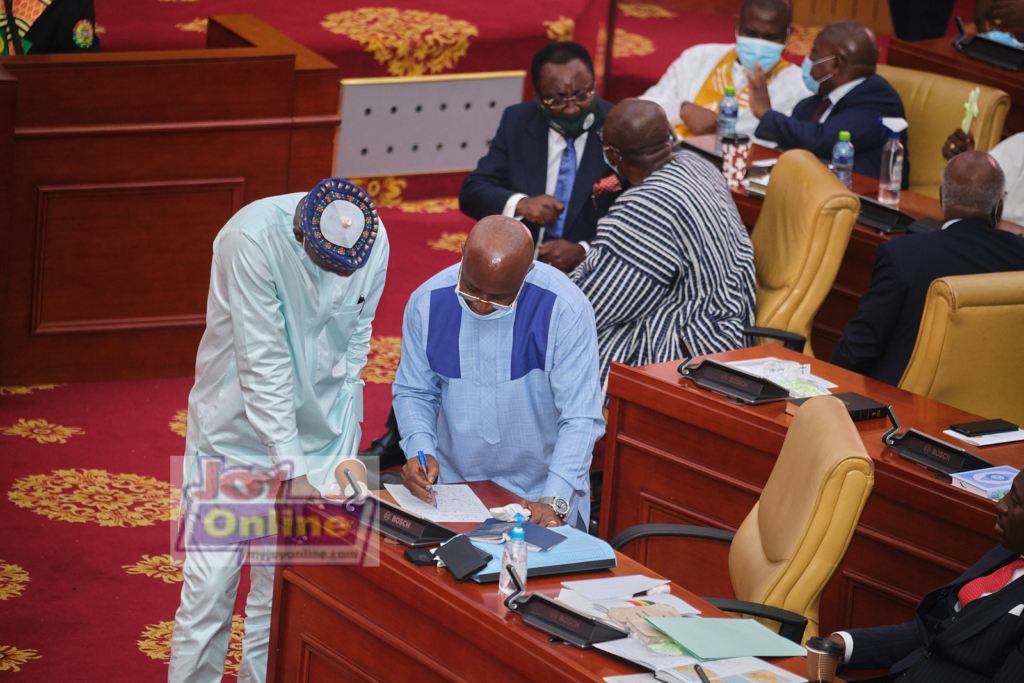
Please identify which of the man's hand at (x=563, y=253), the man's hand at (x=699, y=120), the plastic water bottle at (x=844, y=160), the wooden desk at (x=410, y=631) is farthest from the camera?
the man's hand at (x=699, y=120)

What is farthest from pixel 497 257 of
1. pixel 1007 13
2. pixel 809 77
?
pixel 1007 13

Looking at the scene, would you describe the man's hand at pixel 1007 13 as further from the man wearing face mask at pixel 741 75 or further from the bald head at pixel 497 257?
the bald head at pixel 497 257

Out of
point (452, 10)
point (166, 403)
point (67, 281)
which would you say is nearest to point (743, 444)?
point (166, 403)

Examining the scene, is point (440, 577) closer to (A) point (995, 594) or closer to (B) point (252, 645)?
(B) point (252, 645)

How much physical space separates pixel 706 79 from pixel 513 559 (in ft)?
13.6

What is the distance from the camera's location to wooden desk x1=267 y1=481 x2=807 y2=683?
227 centimetres

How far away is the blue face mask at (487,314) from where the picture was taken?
9.49 ft

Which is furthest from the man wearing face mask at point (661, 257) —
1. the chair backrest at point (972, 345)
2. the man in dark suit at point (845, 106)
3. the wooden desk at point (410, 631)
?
the man in dark suit at point (845, 106)

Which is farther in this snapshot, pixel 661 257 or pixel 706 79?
pixel 706 79

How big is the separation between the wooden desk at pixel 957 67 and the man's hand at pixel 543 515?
4230mm

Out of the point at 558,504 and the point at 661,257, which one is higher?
the point at 661,257

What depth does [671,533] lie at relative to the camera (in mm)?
3094

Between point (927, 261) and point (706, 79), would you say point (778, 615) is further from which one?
point (706, 79)

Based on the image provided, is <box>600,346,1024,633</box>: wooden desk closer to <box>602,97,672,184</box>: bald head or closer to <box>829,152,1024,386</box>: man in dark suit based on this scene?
<box>829,152,1024,386</box>: man in dark suit
